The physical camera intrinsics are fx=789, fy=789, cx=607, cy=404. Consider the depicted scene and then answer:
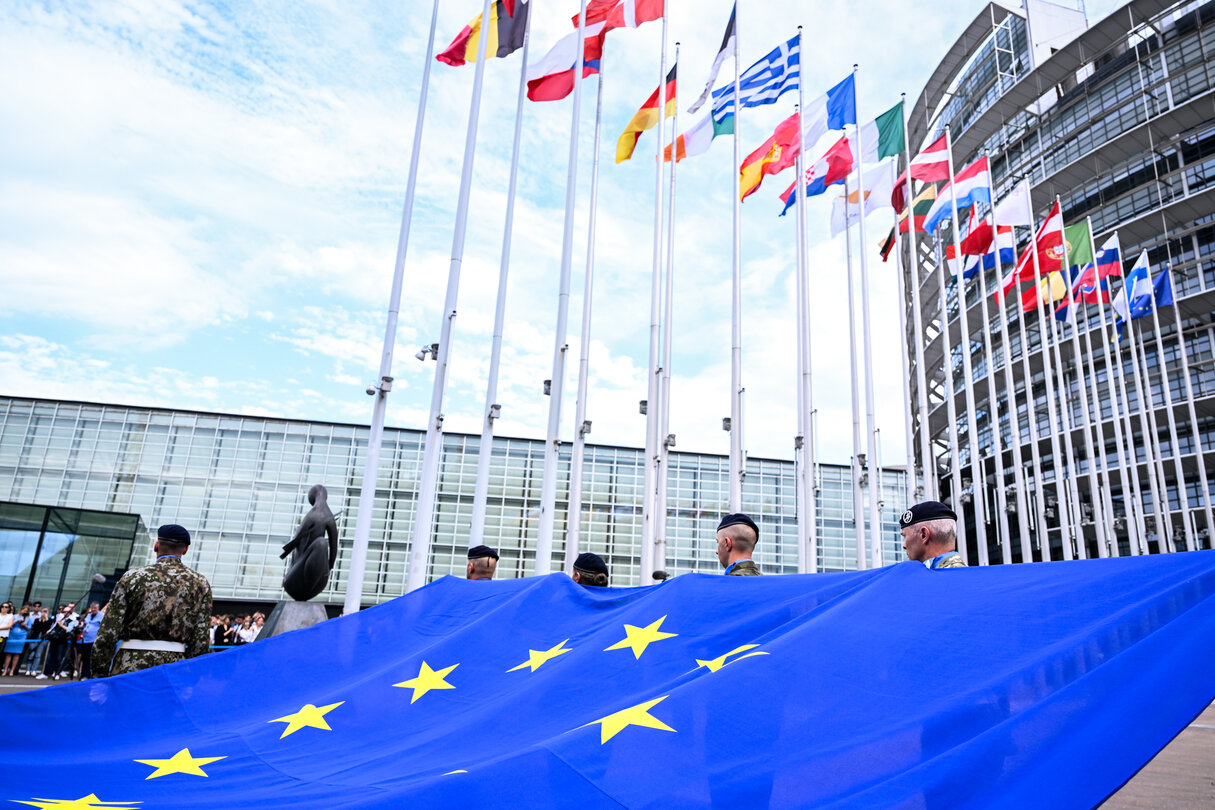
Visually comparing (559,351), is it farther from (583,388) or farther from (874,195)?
(874,195)

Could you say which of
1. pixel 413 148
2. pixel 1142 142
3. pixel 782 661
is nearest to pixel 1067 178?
pixel 1142 142

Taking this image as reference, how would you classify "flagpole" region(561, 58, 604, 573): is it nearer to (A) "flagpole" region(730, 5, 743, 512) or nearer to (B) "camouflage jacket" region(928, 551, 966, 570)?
(A) "flagpole" region(730, 5, 743, 512)

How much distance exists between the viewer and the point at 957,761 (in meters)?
2.18

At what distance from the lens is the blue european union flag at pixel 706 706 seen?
2.20 m

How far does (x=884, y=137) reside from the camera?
1852 centimetres

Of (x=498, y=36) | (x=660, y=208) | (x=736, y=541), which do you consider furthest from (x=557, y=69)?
(x=736, y=541)

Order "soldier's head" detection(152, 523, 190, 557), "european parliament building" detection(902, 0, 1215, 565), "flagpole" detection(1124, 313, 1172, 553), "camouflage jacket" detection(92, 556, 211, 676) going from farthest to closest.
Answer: "european parliament building" detection(902, 0, 1215, 565)
"flagpole" detection(1124, 313, 1172, 553)
"soldier's head" detection(152, 523, 190, 557)
"camouflage jacket" detection(92, 556, 211, 676)

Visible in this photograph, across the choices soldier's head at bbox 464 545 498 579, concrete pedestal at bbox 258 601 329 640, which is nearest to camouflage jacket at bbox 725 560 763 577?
soldier's head at bbox 464 545 498 579

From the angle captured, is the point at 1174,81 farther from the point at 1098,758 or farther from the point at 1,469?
the point at 1,469

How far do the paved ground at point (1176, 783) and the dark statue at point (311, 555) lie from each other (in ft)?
18.8

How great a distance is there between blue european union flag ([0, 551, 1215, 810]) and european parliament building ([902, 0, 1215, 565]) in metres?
28.6

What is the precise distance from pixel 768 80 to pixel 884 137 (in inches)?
140

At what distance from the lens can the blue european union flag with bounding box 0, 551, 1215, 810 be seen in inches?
86.5

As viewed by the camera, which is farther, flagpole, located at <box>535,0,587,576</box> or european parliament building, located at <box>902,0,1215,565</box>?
european parliament building, located at <box>902,0,1215,565</box>
